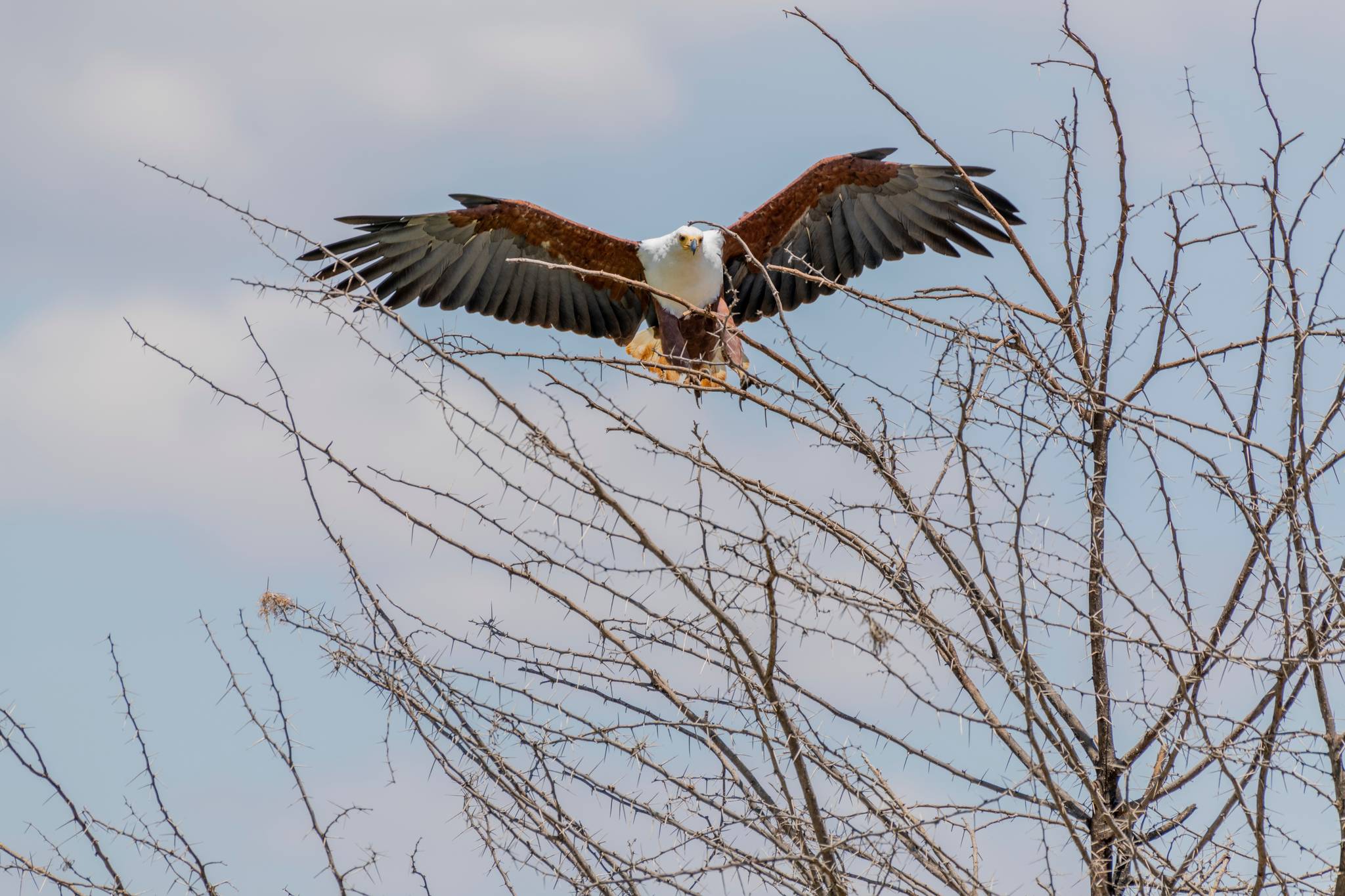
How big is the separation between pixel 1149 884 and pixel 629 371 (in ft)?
5.05

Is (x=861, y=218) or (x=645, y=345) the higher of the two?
(x=861, y=218)

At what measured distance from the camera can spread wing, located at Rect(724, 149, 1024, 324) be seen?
21.0ft

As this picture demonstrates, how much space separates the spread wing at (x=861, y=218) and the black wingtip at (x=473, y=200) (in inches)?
48.9

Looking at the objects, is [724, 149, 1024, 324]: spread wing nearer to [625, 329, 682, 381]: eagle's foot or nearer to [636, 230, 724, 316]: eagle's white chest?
[636, 230, 724, 316]: eagle's white chest

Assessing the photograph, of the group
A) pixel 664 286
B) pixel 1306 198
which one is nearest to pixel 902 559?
pixel 1306 198

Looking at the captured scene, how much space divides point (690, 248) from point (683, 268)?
4.7 inches

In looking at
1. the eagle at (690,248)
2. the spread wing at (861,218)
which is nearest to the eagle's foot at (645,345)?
the eagle at (690,248)

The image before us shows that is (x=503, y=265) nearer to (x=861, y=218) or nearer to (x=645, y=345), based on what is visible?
(x=645, y=345)

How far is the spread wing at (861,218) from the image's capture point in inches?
252

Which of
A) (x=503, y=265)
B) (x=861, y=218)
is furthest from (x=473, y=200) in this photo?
(x=861, y=218)

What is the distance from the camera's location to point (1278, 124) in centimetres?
273

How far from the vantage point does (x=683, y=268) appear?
6.56 m

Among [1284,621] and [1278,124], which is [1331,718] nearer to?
[1284,621]

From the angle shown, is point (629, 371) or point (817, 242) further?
point (817, 242)
